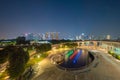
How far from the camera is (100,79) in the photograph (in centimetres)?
1986

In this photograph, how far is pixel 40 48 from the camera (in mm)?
43719

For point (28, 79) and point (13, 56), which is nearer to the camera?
point (13, 56)

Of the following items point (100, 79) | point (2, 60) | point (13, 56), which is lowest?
point (100, 79)

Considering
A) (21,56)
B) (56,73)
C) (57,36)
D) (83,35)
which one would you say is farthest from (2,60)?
(83,35)

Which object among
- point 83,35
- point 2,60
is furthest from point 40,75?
point 83,35

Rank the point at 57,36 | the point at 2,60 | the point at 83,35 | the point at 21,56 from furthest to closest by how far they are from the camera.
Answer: the point at 83,35, the point at 57,36, the point at 2,60, the point at 21,56

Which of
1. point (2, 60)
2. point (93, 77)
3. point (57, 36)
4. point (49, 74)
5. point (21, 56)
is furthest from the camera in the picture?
point (57, 36)

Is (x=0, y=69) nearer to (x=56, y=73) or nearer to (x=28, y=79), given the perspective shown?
(x=28, y=79)

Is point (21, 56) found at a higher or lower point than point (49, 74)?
higher

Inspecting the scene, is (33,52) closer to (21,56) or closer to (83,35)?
(21,56)

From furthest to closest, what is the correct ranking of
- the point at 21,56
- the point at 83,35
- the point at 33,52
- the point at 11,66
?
the point at 83,35, the point at 33,52, the point at 21,56, the point at 11,66

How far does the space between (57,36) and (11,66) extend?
11867cm

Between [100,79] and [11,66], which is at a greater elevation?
[11,66]

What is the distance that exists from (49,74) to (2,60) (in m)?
9.34
